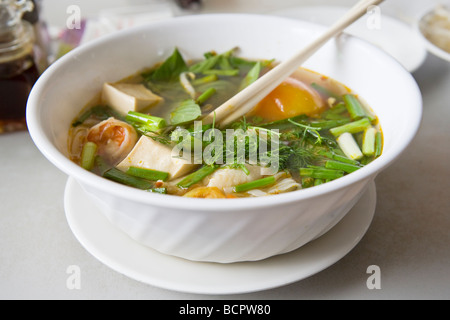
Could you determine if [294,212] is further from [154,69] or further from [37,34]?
[37,34]

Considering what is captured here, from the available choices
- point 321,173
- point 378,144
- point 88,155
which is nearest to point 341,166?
point 321,173

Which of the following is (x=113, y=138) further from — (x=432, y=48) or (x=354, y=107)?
(x=432, y=48)

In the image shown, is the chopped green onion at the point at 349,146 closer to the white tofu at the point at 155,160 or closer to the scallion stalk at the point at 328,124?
the scallion stalk at the point at 328,124

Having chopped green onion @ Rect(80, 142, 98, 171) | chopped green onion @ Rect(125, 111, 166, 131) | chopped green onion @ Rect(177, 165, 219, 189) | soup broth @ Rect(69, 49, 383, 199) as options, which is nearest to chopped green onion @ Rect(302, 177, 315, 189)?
soup broth @ Rect(69, 49, 383, 199)

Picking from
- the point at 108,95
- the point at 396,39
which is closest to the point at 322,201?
the point at 108,95

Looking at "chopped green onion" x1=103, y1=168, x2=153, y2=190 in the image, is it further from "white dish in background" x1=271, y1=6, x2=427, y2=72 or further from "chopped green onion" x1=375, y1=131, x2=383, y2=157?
"white dish in background" x1=271, y1=6, x2=427, y2=72
